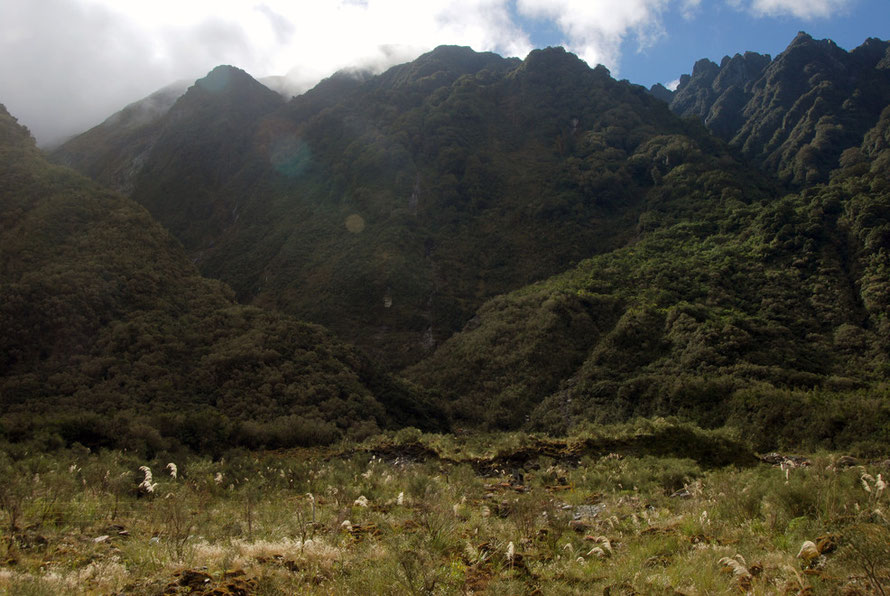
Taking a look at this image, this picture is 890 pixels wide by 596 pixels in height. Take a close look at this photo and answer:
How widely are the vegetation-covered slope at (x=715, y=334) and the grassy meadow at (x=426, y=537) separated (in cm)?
1705

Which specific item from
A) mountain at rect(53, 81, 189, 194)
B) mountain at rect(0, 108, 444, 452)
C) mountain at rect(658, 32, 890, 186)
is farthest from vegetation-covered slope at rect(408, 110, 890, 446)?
mountain at rect(53, 81, 189, 194)

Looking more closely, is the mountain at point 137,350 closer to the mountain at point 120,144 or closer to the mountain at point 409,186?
the mountain at point 409,186

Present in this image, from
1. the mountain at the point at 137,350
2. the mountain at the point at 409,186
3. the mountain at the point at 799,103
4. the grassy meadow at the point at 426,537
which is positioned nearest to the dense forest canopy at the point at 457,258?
the mountain at the point at 137,350

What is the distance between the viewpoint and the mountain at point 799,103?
7900cm

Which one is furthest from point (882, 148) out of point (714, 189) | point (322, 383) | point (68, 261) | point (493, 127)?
point (68, 261)

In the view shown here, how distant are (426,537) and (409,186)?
69490 millimetres

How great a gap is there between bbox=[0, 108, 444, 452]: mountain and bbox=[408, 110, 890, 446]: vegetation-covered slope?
335 inches

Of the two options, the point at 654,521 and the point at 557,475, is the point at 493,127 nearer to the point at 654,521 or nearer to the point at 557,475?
the point at 557,475

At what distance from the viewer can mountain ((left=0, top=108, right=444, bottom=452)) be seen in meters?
23.5

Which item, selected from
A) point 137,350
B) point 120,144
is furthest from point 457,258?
point 120,144

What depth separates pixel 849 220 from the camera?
45.8m

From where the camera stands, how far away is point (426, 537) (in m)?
7.68

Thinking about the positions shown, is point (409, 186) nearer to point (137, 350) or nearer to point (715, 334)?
point (715, 334)

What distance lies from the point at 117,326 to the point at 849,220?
55090mm
